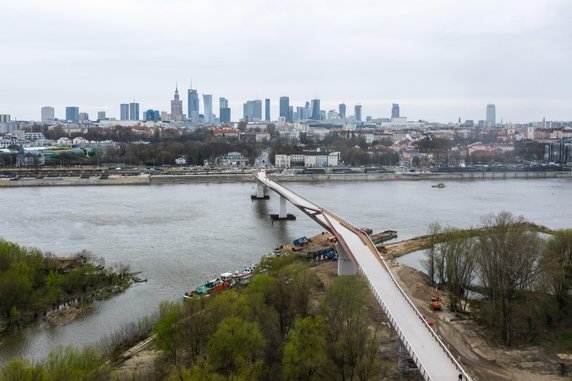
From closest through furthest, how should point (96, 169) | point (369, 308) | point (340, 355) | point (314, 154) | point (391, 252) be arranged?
point (340, 355) < point (369, 308) < point (391, 252) < point (96, 169) < point (314, 154)

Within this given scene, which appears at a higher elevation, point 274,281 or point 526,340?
point 274,281

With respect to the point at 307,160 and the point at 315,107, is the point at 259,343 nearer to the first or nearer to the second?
the point at 307,160

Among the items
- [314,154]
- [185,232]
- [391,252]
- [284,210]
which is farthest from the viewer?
[314,154]

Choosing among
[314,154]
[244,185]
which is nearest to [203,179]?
[244,185]

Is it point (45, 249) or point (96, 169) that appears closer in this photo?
point (45, 249)

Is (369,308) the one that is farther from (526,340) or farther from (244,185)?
(244,185)

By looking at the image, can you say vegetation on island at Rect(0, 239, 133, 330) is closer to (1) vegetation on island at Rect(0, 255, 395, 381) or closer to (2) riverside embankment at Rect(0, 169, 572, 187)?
(1) vegetation on island at Rect(0, 255, 395, 381)

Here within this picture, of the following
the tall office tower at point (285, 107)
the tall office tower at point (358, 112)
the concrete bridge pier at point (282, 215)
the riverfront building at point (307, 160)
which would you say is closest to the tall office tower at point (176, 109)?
the tall office tower at point (285, 107)
